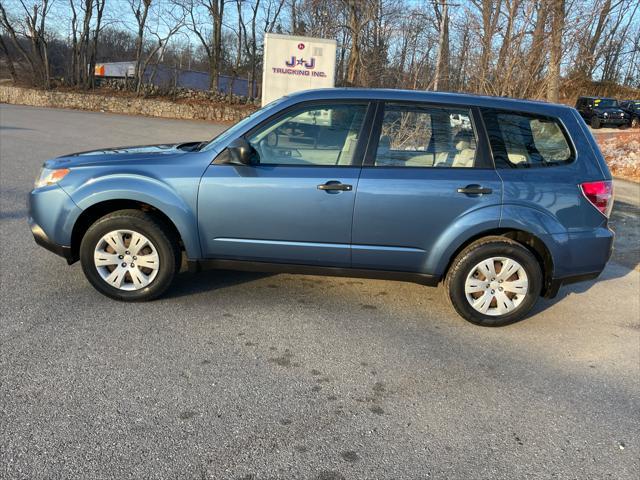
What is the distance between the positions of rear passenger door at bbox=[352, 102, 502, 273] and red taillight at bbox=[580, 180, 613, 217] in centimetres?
72

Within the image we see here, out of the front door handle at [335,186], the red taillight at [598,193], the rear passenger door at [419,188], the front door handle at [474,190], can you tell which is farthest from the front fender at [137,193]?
the red taillight at [598,193]

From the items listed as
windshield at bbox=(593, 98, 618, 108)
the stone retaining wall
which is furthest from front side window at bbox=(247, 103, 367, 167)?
windshield at bbox=(593, 98, 618, 108)

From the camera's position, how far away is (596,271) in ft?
13.6

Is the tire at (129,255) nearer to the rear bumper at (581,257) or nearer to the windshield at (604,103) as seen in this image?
the rear bumper at (581,257)

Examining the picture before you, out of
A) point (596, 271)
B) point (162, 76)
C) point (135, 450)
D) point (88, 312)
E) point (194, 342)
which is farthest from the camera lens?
point (162, 76)

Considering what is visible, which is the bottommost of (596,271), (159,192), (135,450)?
(135,450)

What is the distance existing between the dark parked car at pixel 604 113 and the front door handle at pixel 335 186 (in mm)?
30624

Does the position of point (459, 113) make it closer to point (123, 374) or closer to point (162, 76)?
point (123, 374)

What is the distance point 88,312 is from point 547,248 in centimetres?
364

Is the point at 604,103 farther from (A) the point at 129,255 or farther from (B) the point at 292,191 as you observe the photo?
(A) the point at 129,255

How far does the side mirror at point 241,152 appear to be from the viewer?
3.78 meters

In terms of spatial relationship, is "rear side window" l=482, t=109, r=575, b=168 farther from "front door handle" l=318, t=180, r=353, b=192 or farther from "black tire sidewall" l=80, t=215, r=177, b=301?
"black tire sidewall" l=80, t=215, r=177, b=301

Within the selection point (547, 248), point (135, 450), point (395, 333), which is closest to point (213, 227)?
point (395, 333)

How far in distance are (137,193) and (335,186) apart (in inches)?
60.8
